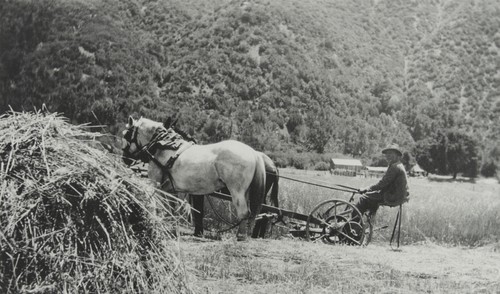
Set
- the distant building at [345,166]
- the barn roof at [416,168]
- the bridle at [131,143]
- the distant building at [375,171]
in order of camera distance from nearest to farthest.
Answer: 1. the bridle at [131,143]
2. the distant building at [345,166]
3. the distant building at [375,171]
4. the barn roof at [416,168]

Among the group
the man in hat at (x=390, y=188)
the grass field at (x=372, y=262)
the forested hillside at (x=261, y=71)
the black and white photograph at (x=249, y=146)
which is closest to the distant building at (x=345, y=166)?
the black and white photograph at (x=249, y=146)

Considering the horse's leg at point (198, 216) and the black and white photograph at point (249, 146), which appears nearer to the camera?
the black and white photograph at point (249, 146)

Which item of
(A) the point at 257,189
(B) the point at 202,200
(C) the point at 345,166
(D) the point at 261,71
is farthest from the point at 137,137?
(D) the point at 261,71

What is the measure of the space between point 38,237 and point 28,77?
115 feet

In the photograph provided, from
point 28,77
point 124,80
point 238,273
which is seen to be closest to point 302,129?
point 124,80

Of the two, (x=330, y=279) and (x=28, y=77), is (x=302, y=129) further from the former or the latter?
(x=330, y=279)

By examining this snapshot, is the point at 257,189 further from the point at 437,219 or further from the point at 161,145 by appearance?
the point at 437,219

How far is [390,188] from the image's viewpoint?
856 centimetres

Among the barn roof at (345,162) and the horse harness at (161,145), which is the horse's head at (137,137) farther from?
the barn roof at (345,162)

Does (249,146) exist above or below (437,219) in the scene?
above

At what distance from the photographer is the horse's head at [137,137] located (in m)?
8.88

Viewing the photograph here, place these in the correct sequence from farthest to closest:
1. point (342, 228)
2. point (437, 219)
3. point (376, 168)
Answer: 1. point (376, 168)
2. point (437, 219)
3. point (342, 228)

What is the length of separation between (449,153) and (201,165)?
39.6 meters

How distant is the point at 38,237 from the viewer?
11.0ft
